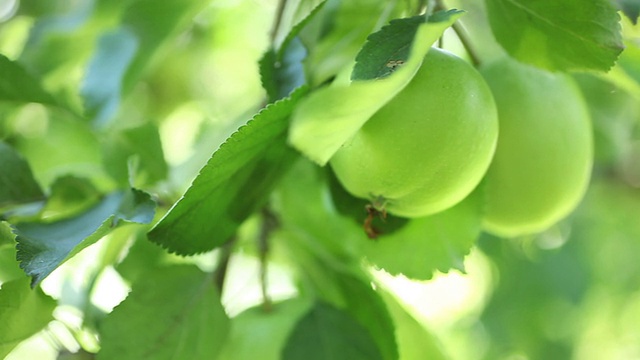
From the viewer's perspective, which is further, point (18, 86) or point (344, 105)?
point (18, 86)

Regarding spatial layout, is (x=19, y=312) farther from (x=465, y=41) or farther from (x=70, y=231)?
(x=465, y=41)

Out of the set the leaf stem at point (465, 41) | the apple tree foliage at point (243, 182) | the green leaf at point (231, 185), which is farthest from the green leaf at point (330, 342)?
the leaf stem at point (465, 41)

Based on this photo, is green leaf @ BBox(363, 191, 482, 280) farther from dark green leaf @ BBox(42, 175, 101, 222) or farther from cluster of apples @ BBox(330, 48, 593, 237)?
dark green leaf @ BBox(42, 175, 101, 222)

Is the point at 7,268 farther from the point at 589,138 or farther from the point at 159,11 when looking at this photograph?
the point at 589,138

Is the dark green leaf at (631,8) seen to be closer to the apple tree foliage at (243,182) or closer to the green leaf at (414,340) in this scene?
the apple tree foliage at (243,182)

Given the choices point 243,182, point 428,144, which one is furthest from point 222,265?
point 428,144

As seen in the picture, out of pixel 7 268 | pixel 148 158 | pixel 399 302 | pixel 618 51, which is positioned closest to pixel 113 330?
pixel 7 268
